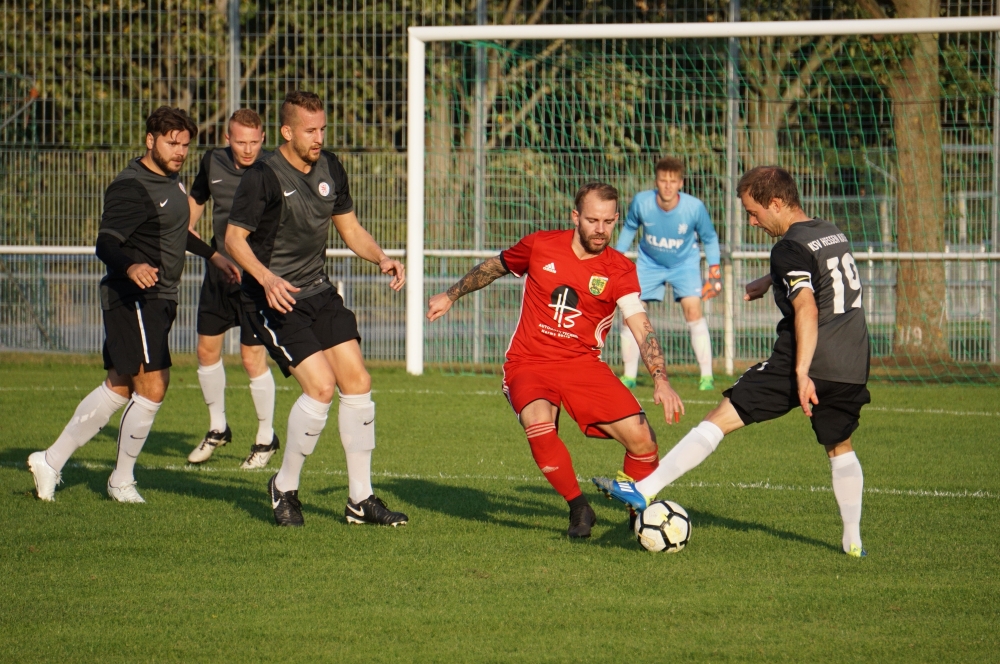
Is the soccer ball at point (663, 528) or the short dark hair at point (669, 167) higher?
the short dark hair at point (669, 167)

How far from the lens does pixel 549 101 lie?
14.5m

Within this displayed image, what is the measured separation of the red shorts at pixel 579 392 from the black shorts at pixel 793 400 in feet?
1.78

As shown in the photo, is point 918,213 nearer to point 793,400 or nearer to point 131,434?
point 793,400

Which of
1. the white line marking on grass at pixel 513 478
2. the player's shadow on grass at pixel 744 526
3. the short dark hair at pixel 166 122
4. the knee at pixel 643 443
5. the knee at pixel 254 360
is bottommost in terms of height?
the player's shadow on grass at pixel 744 526

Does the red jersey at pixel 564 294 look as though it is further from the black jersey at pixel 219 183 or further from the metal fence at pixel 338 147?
the metal fence at pixel 338 147

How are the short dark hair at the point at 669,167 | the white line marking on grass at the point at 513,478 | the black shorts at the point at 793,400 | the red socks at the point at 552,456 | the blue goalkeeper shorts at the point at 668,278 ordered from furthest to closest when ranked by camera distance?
the blue goalkeeper shorts at the point at 668,278, the short dark hair at the point at 669,167, the white line marking on grass at the point at 513,478, the red socks at the point at 552,456, the black shorts at the point at 793,400

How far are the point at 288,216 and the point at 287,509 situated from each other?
58.1 inches

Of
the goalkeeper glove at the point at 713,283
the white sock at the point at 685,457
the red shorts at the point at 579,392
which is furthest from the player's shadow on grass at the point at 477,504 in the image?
the goalkeeper glove at the point at 713,283

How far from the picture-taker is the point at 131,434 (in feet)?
21.2

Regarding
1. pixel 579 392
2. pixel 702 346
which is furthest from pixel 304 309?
pixel 702 346

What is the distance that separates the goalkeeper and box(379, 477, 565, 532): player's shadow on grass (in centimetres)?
482

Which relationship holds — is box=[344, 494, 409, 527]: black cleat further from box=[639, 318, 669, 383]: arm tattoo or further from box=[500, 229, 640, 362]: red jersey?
box=[639, 318, 669, 383]: arm tattoo

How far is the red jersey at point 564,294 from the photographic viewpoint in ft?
19.4

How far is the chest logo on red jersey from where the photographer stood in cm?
591
